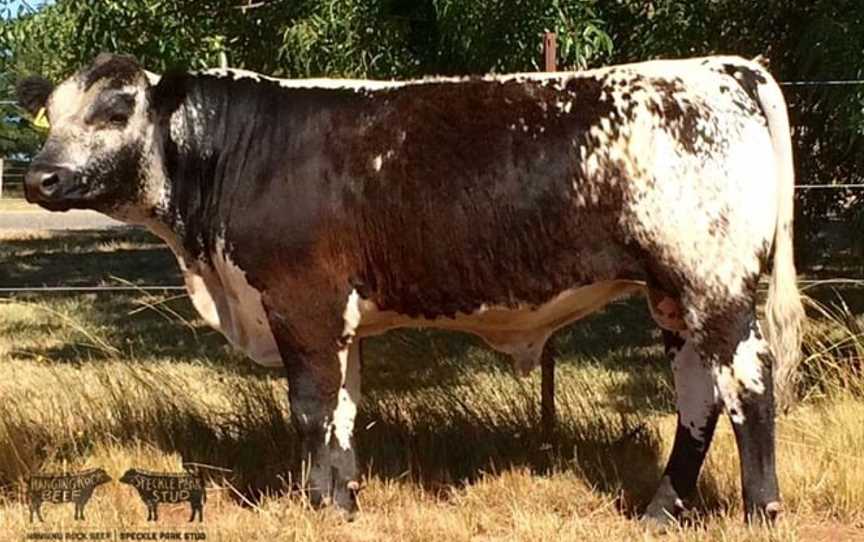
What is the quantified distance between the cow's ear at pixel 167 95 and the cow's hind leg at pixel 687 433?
7.38 ft

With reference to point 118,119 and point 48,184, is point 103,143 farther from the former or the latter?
point 48,184

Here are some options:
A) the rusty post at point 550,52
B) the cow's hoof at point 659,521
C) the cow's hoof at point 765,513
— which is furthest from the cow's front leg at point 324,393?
the rusty post at point 550,52

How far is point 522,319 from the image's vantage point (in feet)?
15.5

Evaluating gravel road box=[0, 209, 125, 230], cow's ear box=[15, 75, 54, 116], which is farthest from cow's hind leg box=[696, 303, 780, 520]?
gravel road box=[0, 209, 125, 230]

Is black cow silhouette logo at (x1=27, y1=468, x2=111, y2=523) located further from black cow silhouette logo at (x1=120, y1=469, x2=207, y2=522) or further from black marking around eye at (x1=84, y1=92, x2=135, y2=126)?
black marking around eye at (x1=84, y1=92, x2=135, y2=126)

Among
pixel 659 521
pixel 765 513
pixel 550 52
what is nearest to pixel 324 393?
pixel 659 521

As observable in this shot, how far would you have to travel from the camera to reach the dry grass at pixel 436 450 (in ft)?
15.7

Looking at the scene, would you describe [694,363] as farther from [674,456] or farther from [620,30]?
[620,30]

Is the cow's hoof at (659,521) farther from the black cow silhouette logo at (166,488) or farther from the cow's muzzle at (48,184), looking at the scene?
the cow's muzzle at (48,184)

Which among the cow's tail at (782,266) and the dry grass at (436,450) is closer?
the cow's tail at (782,266)

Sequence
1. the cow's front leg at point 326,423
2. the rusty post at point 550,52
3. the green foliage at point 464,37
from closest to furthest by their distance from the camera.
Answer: the cow's front leg at point 326,423 < the rusty post at point 550,52 < the green foliage at point 464,37

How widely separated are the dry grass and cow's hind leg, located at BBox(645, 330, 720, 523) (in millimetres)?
116

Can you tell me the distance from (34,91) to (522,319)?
7.52 feet

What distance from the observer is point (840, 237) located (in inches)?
410
